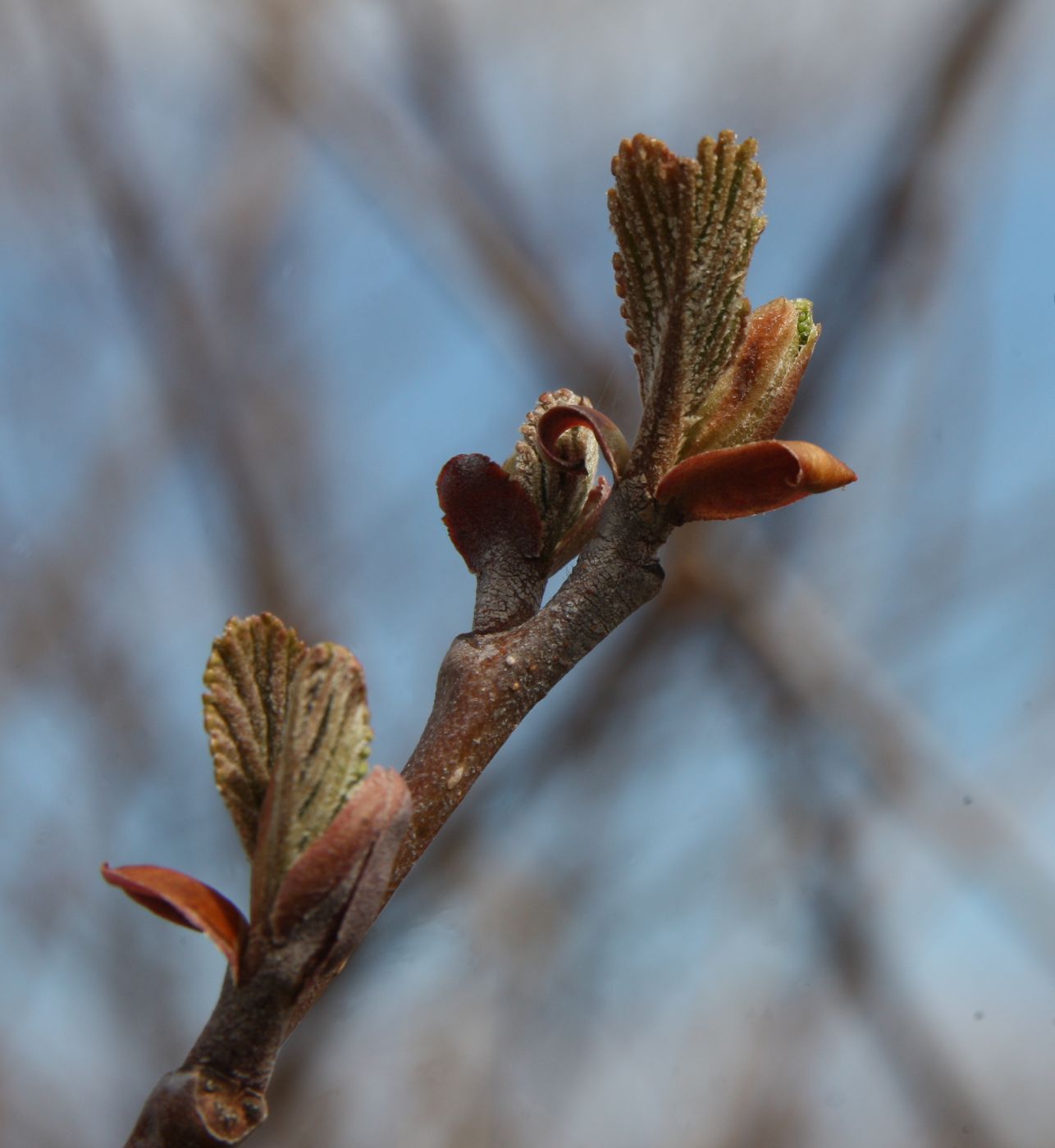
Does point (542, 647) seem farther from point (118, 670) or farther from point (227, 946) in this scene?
point (118, 670)

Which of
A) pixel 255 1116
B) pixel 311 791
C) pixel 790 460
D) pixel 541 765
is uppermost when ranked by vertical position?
pixel 541 765

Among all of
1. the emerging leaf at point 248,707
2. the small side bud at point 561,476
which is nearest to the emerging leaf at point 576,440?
the small side bud at point 561,476

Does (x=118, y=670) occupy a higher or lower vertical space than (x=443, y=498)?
higher

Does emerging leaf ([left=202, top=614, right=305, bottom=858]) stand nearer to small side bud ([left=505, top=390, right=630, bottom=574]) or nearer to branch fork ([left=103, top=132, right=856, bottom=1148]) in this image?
branch fork ([left=103, top=132, right=856, bottom=1148])

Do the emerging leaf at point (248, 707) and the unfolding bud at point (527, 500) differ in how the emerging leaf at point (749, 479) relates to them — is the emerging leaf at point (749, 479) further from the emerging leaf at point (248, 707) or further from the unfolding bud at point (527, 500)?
the emerging leaf at point (248, 707)

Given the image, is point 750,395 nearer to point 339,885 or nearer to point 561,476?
point 561,476

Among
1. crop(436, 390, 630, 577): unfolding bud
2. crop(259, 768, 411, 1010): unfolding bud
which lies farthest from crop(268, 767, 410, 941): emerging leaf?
crop(436, 390, 630, 577): unfolding bud

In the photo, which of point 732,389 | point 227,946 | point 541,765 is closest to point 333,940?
point 227,946
